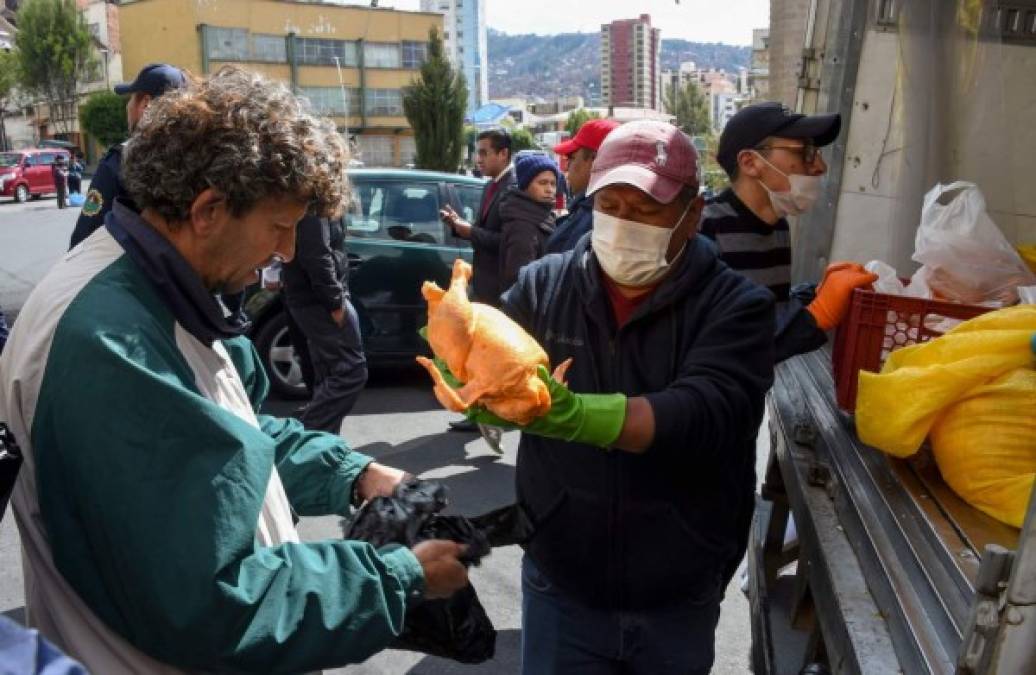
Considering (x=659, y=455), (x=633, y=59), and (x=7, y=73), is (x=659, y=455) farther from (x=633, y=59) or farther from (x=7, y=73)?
(x=633, y=59)

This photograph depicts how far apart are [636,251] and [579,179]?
9.63ft

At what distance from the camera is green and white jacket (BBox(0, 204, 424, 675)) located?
1.28 meters

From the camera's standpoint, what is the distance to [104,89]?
57062 millimetres

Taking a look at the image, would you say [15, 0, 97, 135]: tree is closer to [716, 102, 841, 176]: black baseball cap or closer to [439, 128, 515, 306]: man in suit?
[439, 128, 515, 306]: man in suit

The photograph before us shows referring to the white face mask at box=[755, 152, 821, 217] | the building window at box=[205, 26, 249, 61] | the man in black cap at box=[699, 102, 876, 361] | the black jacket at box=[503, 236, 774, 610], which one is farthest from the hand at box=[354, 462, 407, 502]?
the building window at box=[205, 26, 249, 61]

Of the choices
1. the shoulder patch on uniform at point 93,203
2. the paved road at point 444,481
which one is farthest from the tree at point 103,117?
the shoulder patch on uniform at point 93,203

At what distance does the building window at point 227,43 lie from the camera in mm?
55250

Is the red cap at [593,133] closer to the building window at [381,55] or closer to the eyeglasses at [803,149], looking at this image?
the eyeglasses at [803,149]

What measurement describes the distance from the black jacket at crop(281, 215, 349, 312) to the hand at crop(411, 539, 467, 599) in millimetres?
3290

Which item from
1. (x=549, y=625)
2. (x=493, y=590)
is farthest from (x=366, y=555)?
(x=493, y=590)

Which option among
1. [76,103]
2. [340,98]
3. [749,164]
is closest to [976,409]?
[749,164]

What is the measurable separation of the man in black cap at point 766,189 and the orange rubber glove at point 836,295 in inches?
11.9

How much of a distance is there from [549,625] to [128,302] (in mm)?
1333

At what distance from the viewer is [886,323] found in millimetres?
2693
